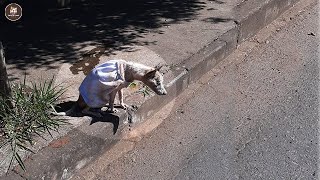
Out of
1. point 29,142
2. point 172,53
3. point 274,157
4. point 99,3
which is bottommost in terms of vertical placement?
point 274,157

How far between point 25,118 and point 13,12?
8.79 ft

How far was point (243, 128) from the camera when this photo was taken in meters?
5.25

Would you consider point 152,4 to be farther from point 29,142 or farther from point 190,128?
point 29,142

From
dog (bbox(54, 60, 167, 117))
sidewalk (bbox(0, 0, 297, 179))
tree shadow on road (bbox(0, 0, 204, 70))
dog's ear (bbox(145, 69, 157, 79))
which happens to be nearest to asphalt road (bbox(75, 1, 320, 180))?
sidewalk (bbox(0, 0, 297, 179))

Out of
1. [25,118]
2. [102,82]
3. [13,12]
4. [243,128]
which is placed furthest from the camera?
[13,12]

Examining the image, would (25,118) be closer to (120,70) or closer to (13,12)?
(120,70)

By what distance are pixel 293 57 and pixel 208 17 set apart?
1483 mm

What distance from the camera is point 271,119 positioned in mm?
5430

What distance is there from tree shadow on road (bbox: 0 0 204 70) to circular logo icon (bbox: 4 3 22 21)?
A: 0.09m

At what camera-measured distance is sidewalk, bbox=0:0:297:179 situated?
14.3 feet

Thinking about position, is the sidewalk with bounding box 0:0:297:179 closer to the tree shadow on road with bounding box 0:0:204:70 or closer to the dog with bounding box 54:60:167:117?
the tree shadow on road with bounding box 0:0:204:70

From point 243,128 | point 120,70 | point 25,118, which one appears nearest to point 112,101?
point 120,70

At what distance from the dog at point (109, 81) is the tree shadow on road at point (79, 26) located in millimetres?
1348

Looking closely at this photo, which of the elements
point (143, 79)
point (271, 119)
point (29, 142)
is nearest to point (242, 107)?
point (271, 119)
